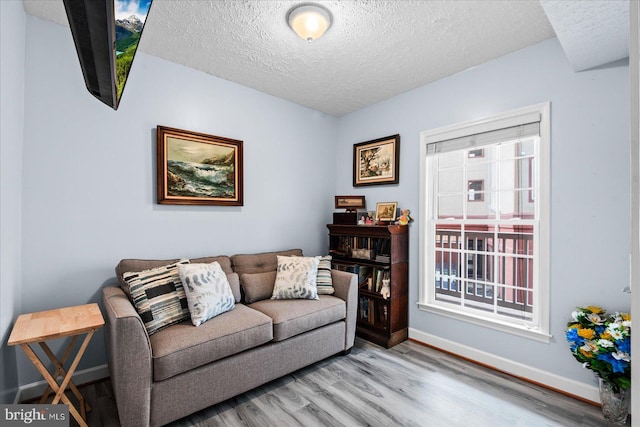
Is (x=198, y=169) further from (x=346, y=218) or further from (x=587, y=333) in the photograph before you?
(x=587, y=333)

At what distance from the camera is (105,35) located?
0.51 m

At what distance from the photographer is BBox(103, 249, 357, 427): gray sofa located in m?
1.74

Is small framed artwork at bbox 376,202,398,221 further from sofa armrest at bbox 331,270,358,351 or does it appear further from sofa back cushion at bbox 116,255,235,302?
sofa back cushion at bbox 116,255,235,302

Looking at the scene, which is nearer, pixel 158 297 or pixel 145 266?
pixel 158 297

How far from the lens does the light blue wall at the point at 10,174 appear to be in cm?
162

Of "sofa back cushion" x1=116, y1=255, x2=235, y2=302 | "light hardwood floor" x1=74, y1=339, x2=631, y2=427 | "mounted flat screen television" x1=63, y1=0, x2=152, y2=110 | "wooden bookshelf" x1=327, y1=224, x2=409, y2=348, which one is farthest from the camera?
"wooden bookshelf" x1=327, y1=224, x2=409, y2=348

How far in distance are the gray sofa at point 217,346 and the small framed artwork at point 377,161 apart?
127cm

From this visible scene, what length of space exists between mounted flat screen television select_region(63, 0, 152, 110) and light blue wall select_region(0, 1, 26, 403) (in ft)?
4.83

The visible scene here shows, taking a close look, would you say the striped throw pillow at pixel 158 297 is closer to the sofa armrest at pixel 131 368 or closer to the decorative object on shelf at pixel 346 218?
the sofa armrest at pixel 131 368

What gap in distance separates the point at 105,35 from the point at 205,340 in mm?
1894

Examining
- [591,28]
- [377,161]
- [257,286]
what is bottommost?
[257,286]

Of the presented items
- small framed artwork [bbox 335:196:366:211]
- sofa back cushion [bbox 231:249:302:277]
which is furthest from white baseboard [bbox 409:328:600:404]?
sofa back cushion [bbox 231:249:302:277]

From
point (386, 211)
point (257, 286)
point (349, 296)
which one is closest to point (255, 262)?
point (257, 286)

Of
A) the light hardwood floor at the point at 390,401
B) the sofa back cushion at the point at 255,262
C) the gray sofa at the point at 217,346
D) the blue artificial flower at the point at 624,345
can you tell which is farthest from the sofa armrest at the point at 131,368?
the blue artificial flower at the point at 624,345
